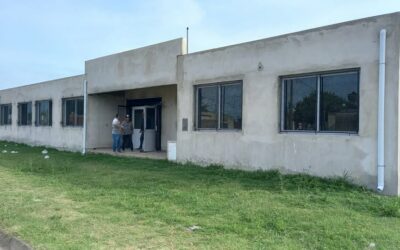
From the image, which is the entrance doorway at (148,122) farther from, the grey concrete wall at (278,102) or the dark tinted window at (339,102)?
the dark tinted window at (339,102)

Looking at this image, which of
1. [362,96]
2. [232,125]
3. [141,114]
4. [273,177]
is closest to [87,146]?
[141,114]

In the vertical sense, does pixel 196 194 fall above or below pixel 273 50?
below

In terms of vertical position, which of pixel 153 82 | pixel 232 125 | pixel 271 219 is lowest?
pixel 271 219

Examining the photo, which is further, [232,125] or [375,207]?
[232,125]

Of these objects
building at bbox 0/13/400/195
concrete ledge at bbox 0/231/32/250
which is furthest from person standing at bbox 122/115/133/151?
concrete ledge at bbox 0/231/32/250

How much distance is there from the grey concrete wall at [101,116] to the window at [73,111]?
0.88 metres

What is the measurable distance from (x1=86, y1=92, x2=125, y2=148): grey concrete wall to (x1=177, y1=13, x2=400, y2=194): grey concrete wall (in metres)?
7.78

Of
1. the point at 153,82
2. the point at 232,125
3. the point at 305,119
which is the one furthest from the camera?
the point at 153,82

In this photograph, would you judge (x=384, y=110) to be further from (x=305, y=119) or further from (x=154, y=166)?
(x=154, y=166)

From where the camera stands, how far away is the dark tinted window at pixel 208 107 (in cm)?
1477

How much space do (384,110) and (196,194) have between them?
4.57 meters

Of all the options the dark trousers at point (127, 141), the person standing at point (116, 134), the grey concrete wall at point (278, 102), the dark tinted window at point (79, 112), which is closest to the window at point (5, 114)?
the dark tinted window at point (79, 112)

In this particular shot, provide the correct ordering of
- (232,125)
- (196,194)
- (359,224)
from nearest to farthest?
(359,224) → (196,194) → (232,125)

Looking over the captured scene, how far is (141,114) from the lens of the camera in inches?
860
